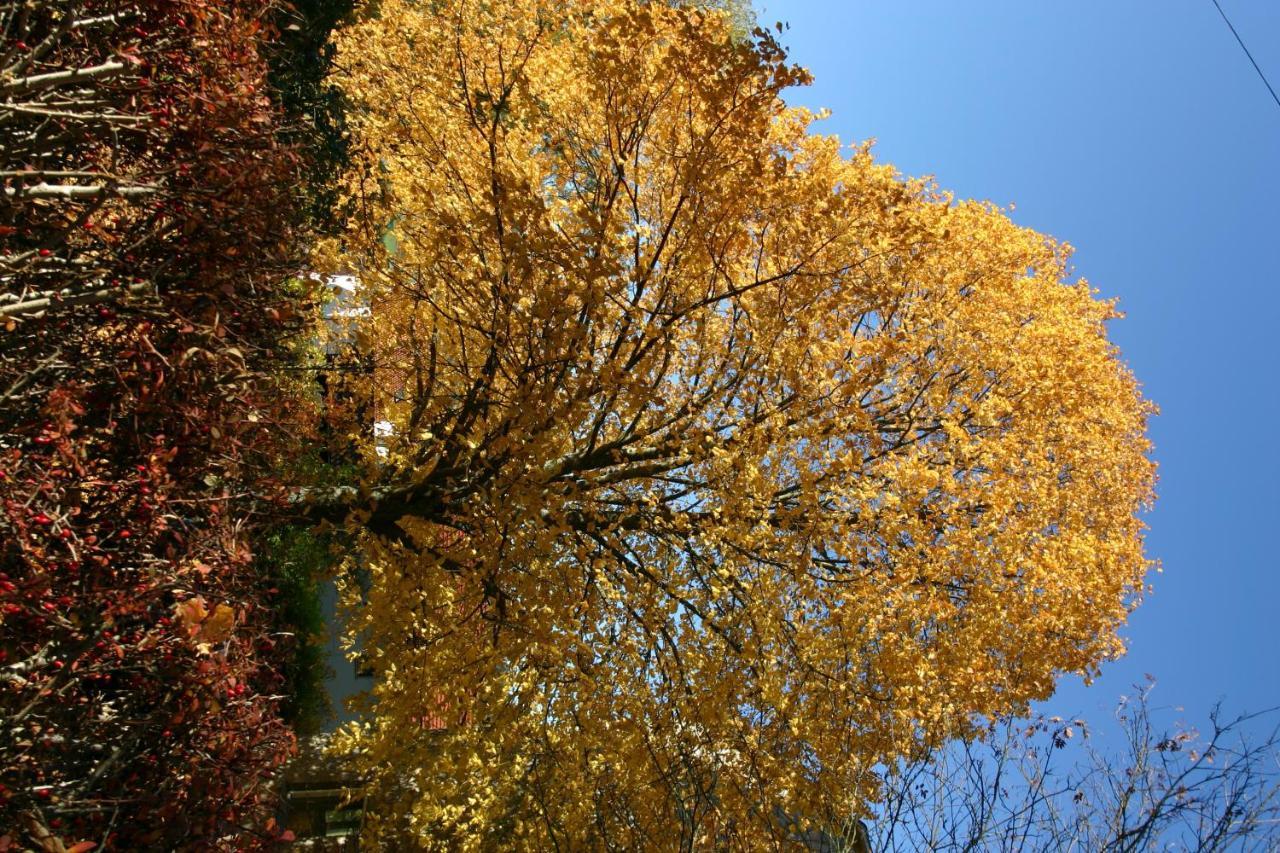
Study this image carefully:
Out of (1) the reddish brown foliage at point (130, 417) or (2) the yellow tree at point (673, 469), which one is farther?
(2) the yellow tree at point (673, 469)

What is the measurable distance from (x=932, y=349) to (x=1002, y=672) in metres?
3.30

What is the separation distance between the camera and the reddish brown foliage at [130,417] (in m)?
3.96

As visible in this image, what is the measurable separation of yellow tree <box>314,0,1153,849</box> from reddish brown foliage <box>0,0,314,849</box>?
1.53 m

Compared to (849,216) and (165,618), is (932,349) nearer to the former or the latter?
(849,216)

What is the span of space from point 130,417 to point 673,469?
4347 millimetres

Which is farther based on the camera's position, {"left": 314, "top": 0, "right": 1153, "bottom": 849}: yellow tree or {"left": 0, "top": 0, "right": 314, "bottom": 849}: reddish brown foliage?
{"left": 314, "top": 0, "right": 1153, "bottom": 849}: yellow tree

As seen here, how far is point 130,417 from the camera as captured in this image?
15.6 feet

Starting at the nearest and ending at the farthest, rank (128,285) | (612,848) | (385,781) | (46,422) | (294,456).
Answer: (46,422)
(128,285)
(612,848)
(385,781)
(294,456)

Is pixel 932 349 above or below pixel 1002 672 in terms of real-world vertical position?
above

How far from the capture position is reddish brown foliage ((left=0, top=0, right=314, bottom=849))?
156 inches

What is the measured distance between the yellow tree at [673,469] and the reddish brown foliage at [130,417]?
1.53m

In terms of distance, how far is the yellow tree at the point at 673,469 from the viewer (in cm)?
599

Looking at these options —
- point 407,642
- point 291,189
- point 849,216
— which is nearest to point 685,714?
point 407,642

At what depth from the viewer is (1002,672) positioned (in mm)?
6844
